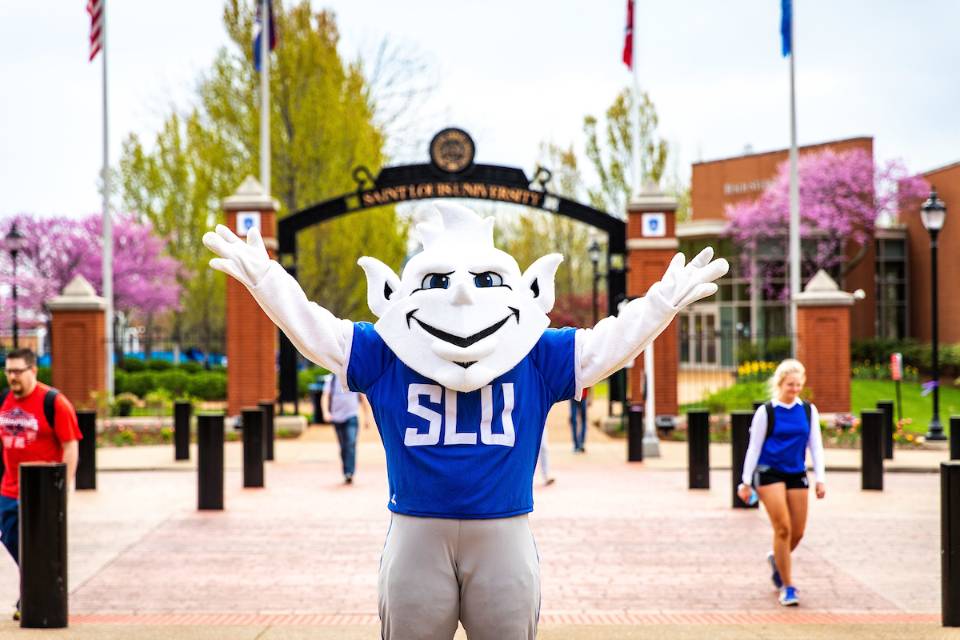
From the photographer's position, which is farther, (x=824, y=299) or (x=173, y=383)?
(x=173, y=383)

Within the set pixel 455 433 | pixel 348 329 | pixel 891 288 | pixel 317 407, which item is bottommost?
pixel 317 407

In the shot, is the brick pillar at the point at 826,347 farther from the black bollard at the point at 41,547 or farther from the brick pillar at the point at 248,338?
the black bollard at the point at 41,547

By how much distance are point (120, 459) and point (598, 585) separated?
34.2 feet

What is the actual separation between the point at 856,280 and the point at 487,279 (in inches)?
1468

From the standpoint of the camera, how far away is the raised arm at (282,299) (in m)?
4.39

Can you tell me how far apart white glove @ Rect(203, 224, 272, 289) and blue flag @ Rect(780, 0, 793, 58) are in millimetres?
18860

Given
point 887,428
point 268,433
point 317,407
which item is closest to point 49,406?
point 268,433

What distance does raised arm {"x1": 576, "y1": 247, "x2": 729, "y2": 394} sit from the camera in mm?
4414

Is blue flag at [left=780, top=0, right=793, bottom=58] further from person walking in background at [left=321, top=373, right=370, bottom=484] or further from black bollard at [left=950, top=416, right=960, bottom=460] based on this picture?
person walking in background at [left=321, top=373, right=370, bottom=484]

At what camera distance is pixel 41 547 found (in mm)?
6590

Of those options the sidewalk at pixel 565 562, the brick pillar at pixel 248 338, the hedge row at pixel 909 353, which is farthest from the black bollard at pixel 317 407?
the hedge row at pixel 909 353

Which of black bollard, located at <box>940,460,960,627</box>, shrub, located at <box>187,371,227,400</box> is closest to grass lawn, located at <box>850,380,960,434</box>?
shrub, located at <box>187,371,227,400</box>

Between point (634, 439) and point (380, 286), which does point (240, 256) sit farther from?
point (634, 439)

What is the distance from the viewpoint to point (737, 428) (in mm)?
11500
